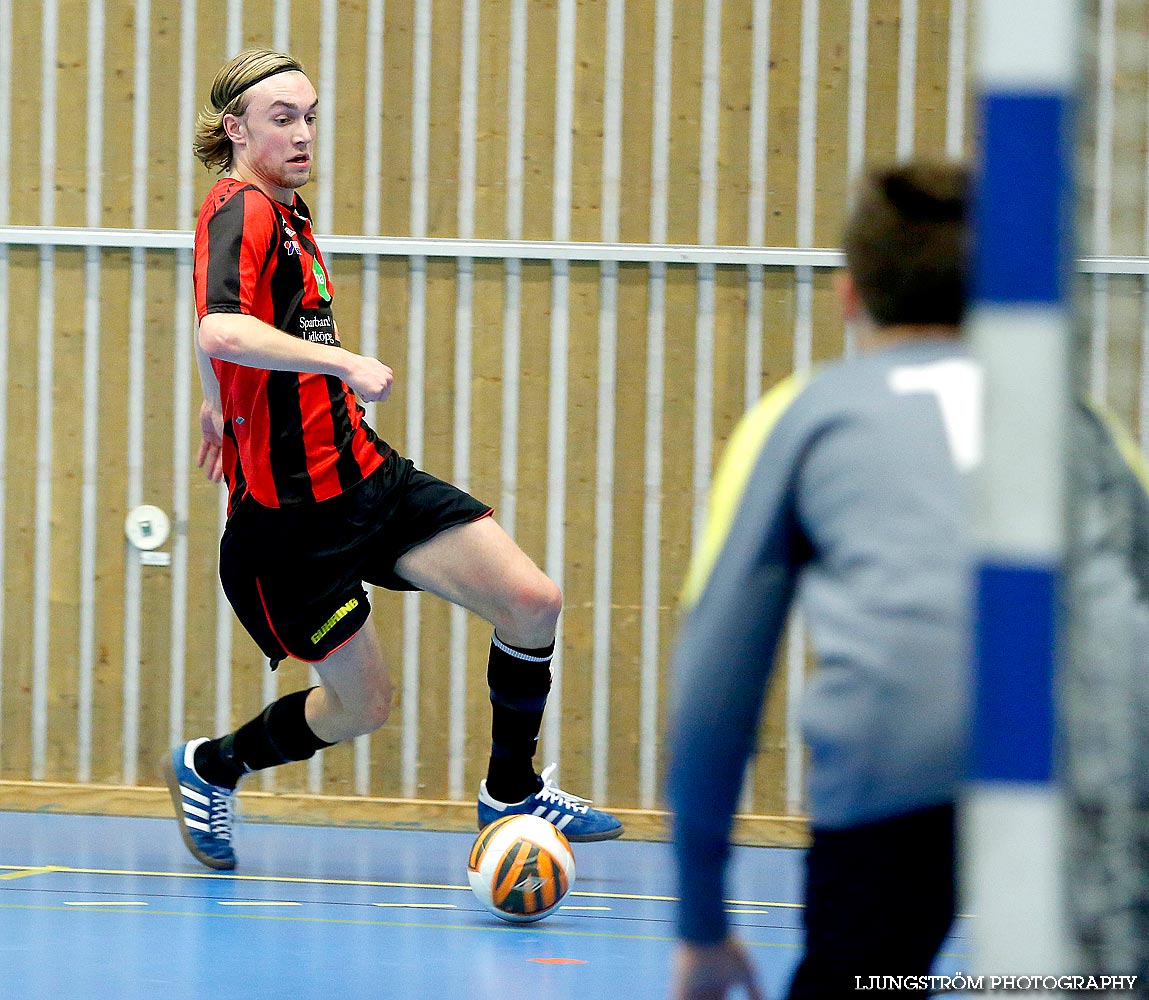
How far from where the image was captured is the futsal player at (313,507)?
432cm

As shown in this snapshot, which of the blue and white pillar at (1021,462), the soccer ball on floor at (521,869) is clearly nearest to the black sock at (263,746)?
the soccer ball on floor at (521,869)

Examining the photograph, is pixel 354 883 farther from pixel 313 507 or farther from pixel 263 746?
pixel 313 507

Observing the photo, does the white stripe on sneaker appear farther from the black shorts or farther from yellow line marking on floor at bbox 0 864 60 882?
the black shorts

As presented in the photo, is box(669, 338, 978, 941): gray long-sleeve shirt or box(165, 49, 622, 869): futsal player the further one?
box(165, 49, 622, 869): futsal player

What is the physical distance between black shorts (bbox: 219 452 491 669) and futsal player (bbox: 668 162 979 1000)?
283 cm

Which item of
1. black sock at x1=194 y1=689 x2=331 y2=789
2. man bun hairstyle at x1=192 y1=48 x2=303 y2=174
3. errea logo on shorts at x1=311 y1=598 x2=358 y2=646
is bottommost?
black sock at x1=194 y1=689 x2=331 y2=789

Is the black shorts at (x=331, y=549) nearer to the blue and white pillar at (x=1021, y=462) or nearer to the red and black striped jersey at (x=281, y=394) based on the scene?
the red and black striped jersey at (x=281, y=394)

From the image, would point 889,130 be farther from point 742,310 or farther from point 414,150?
point 414,150

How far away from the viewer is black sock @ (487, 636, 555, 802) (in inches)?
175

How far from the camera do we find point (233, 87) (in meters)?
4.42

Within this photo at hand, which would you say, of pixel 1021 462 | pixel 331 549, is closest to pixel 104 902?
pixel 331 549

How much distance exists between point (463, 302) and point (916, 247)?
14.2 ft

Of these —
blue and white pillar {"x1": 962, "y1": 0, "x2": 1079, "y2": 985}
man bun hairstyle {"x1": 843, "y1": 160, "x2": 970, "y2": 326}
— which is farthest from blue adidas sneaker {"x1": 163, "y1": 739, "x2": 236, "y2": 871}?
blue and white pillar {"x1": 962, "y1": 0, "x2": 1079, "y2": 985}

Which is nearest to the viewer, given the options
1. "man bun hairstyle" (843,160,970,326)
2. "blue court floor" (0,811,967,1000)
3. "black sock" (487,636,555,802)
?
"man bun hairstyle" (843,160,970,326)
